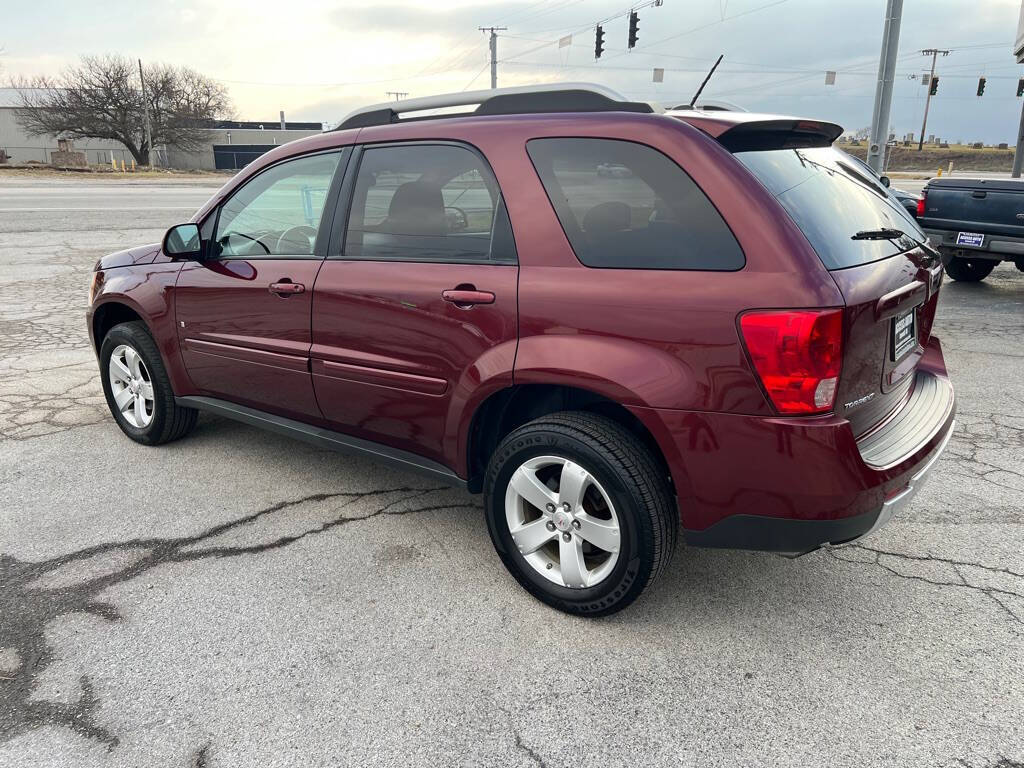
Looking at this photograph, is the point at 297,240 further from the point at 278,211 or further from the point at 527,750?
the point at 527,750

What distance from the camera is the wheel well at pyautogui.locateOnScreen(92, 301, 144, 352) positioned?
4.59 m

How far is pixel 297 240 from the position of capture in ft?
12.0

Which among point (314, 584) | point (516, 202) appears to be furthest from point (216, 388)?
point (516, 202)

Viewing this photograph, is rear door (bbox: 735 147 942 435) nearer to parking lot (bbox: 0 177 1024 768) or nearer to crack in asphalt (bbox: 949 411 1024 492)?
parking lot (bbox: 0 177 1024 768)

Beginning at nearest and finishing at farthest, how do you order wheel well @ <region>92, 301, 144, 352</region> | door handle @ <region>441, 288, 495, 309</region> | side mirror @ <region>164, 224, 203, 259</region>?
door handle @ <region>441, 288, 495, 309</region>
side mirror @ <region>164, 224, 203, 259</region>
wheel well @ <region>92, 301, 144, 352</region>

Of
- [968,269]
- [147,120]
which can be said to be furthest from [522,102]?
[147,120]

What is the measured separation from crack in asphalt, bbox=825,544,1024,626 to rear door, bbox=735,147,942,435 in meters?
0.79

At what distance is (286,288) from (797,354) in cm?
233

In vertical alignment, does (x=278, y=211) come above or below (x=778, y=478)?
above

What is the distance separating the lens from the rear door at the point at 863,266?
2.41 m

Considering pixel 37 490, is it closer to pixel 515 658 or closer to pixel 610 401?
pixel 515 658

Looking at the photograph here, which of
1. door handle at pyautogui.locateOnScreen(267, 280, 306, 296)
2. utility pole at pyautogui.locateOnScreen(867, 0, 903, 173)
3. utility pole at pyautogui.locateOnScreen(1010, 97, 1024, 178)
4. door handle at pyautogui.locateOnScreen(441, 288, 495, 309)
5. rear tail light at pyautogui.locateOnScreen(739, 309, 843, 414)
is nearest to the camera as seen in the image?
rear tail light at pyautogui.locateOnScreen(739, 309, 843, 414)

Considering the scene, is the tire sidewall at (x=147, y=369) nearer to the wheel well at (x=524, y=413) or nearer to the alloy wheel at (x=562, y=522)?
the wheel well at (x=524, y=413)

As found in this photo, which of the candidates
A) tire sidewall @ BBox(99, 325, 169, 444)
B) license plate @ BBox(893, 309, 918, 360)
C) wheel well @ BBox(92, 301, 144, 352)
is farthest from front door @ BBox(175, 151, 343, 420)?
license plate @ BBox(893, 309, 918, 360)
